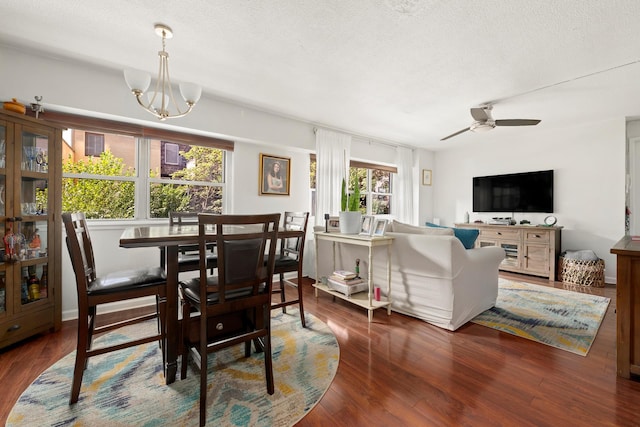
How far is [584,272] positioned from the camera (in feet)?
12.1

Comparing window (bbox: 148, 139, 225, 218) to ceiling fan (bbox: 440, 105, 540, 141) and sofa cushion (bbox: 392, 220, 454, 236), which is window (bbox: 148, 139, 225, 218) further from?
ceiling fan (bbox: 440, 105, 540, 141)

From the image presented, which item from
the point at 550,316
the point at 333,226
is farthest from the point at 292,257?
the point at 550,316

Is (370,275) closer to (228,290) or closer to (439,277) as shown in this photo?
(439,277)

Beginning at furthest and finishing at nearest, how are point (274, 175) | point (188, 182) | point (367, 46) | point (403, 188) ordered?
point (403, 188), point (274, 175), point (188, 182), point (367, 46)

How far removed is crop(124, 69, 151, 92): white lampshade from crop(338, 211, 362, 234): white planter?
191 cm

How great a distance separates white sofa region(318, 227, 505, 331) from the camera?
2.30 metres

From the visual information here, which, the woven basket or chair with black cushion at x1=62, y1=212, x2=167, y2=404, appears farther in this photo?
the woven basket

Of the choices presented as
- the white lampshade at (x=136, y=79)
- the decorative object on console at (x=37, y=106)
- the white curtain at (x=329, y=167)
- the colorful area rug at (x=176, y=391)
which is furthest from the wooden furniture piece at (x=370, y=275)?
the decorative object on console at (x=37, y=106)

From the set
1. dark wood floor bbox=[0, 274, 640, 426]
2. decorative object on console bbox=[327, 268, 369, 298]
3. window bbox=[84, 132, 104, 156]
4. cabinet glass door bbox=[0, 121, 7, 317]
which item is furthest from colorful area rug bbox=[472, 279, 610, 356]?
window bbox=[84, 132, 104, 156]

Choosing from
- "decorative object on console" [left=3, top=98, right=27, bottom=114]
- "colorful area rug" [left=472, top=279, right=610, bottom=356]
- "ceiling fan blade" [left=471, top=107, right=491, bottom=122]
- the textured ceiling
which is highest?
the textured ceiling

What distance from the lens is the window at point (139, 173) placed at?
106 inches

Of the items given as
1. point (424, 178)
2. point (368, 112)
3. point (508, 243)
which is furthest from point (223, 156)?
point (508, 243)

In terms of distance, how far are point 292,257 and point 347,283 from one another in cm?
60

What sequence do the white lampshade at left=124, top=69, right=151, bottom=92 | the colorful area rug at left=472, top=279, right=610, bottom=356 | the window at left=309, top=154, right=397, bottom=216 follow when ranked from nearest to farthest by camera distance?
the white lampshade at left=124, top=69, right=151, bottom=92 < the colorful area rug at left=472, top=279, right=610, bottom=356 < the window at left=309, top=154, right=397, bottom=216
